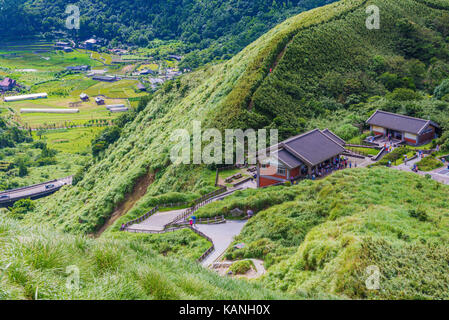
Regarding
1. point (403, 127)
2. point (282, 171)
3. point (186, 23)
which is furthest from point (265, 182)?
point (186, 23)

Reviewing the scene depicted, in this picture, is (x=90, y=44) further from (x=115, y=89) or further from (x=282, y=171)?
(x=282, y=171)

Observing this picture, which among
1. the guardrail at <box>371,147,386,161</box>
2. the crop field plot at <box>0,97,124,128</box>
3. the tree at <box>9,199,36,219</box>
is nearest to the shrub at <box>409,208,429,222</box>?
the guardrail at <box>371,147,386,161</box>

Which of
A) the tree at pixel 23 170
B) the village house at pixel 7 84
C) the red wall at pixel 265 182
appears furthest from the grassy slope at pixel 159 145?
the village house at pixel 7 84
